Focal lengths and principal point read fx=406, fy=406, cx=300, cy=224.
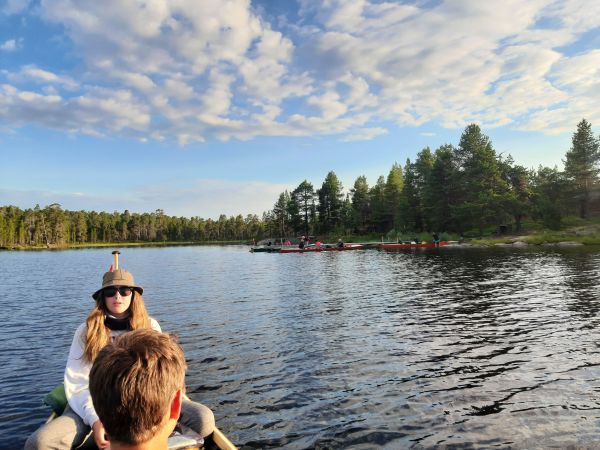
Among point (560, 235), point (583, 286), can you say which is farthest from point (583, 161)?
point (583, 286)

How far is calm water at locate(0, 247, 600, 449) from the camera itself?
864cm

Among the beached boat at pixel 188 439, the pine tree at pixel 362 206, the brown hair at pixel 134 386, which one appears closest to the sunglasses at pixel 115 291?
the beached boat at pixel 188 439

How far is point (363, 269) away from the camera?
41.7 metres

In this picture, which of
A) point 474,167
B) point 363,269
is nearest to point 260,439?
point 363,269

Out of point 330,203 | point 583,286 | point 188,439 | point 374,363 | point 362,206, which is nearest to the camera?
A: point 188,439

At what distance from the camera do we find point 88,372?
703cm

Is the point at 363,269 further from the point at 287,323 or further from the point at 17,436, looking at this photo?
the point at 17,436

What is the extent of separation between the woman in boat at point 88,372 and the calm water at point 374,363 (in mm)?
2377

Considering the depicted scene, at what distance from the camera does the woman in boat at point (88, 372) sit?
5.95 meters

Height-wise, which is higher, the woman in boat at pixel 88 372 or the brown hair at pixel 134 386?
the brown hair at pixel 134 386

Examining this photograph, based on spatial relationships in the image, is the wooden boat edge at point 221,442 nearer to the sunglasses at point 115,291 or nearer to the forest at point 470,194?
the sunglasses at point 115,291

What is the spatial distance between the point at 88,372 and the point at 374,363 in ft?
27.6

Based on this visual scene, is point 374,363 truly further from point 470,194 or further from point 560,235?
point 470,194

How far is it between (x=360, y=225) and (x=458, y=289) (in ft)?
313
